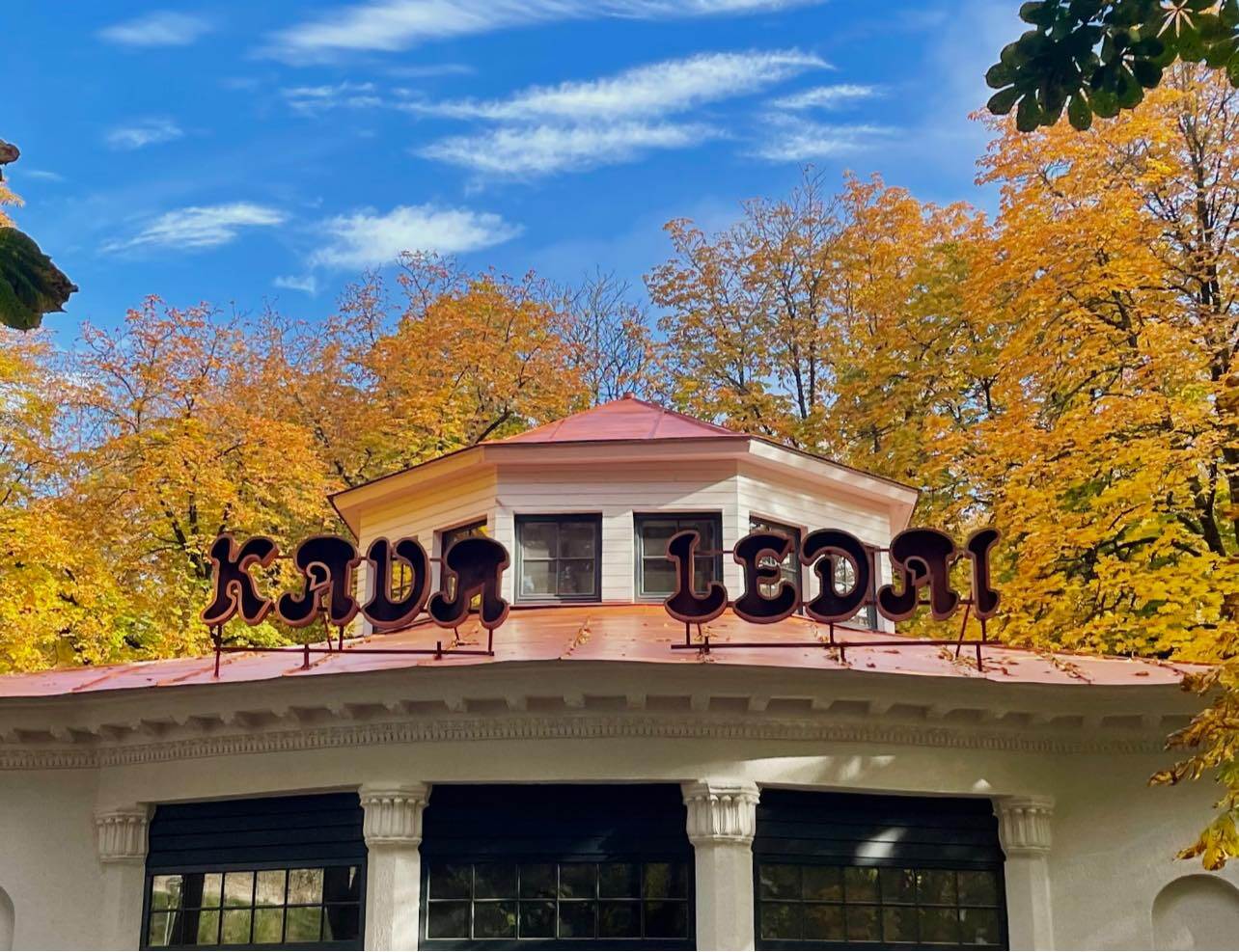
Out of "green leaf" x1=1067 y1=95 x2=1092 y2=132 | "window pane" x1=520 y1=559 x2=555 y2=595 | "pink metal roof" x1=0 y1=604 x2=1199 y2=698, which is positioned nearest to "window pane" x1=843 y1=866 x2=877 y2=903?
"pink metal roof" x1=0 y1=604 x2=1199 y2=698

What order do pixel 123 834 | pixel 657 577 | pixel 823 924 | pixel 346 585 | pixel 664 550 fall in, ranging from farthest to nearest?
pixel 664 550 → pixel 657 577 → pixel 346 585 → pixel 123 834 → pixel 823 924

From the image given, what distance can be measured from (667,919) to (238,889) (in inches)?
160

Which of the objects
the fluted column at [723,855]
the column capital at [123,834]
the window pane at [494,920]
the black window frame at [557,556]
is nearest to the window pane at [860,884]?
the fluted column at [723,855]

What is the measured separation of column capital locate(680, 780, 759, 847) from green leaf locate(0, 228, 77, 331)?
327 inches

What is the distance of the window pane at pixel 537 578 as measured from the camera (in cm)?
1673

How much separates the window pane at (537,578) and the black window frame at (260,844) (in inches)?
174

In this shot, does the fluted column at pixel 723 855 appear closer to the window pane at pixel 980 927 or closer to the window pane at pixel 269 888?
the window pane at pixel 980 927

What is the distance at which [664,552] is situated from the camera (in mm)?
16906

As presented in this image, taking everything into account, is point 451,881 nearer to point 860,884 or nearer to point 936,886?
point 860,884

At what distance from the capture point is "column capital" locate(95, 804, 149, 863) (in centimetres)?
1334

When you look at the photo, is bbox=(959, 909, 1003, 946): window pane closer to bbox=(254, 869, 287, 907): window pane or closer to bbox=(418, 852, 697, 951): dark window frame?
bbox=(418, 852, 697, 951): dark window frame

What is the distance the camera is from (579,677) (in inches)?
470

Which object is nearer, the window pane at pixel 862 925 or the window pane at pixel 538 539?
the window pane at pixel 862 925

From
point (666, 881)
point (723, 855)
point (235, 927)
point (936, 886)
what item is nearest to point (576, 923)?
point (666, 881)
